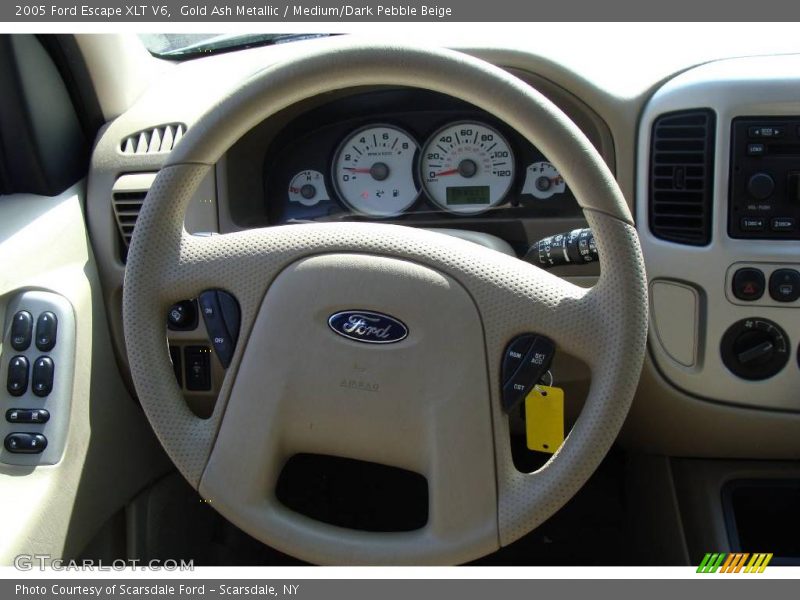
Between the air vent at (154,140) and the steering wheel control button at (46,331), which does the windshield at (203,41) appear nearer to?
the air vent at (154,140)

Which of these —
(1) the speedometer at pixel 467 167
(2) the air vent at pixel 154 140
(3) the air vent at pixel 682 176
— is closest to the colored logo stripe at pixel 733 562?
(3) the air vent at pixel 682 176

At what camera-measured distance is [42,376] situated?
161 centimetres

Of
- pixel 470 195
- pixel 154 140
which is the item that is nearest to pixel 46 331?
pixel 154 140

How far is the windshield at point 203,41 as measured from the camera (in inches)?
77.0

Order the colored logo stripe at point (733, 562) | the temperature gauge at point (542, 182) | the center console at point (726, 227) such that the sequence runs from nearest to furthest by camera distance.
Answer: the center console at point (726, 227) → the colored logo stripe at point (733, 562) → the temperature gauge at point (542, 182)

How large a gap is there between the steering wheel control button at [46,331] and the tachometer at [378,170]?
0.75 meters

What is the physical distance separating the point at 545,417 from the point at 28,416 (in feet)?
3.33

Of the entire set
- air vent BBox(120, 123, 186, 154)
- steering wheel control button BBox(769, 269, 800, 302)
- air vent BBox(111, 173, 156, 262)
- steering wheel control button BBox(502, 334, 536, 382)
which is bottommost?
steering wheel control button BBox(769, 269, 800, 302)

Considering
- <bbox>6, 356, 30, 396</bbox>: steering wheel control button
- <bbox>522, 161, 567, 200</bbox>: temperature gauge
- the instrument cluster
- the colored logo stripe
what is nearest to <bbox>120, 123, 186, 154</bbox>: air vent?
the instrument cluster

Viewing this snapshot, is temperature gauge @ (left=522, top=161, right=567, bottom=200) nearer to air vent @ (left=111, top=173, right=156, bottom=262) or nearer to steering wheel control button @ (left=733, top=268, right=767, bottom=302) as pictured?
steering wheel control button @ (left=733, top=268, right=767, bottom=302)

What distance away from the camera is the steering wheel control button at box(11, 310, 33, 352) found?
5.32 ft

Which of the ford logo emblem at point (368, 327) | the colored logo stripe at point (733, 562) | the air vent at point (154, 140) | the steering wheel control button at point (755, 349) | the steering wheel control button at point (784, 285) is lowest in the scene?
the colored logo stripe at point (733, 562)

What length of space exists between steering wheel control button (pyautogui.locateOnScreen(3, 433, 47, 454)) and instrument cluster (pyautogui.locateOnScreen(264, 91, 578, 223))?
→ 2.53 feet

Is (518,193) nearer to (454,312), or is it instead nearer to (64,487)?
(454,312)
